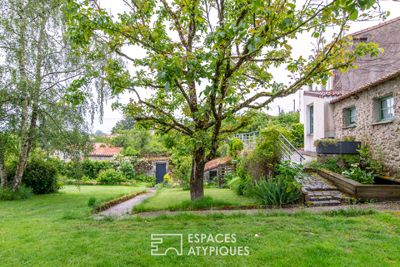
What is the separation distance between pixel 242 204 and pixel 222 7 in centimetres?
541

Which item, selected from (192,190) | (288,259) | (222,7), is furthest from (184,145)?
(288,259)

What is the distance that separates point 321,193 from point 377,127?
3.79 meters

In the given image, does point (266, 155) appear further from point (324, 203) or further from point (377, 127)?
point (377, 127)

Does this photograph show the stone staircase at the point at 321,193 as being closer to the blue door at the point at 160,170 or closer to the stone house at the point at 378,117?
the stone house at the point at 378,117

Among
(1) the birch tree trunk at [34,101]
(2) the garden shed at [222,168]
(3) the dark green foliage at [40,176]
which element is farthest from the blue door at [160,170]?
(1) the birch tree trunk at [34,101]

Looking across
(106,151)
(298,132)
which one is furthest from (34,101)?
(106,151)

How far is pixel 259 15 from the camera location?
4.94 metres

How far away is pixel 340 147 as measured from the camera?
34.8 feet

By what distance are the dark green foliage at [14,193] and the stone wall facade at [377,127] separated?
555 inches

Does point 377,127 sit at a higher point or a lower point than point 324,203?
higher

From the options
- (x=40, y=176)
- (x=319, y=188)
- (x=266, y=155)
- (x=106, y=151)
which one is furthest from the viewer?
(x=106, y=151)

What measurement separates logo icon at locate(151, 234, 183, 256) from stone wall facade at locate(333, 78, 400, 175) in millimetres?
7970

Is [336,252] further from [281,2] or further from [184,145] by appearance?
[184,145]

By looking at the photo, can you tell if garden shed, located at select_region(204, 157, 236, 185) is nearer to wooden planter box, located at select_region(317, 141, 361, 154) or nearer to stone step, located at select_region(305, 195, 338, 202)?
wooden planter box, located at select_region(317, 141, 361, 154)
